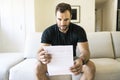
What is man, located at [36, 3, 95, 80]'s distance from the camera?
1.67 m

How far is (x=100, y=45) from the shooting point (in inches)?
103

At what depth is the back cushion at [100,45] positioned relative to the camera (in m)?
2.58

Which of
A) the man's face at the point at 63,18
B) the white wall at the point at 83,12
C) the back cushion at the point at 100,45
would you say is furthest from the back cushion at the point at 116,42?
the white wall at the point at 83,12

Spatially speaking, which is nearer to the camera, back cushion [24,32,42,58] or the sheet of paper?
the sheet of paper

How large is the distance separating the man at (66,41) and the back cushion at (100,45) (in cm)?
68

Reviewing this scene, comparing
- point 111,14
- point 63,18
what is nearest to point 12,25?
point 63,18

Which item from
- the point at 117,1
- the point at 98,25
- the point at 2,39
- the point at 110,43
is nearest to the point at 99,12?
the point at 98,25

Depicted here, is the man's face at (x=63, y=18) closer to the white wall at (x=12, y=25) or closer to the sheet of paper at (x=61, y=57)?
the sheet of paper at (x=61, y=57)

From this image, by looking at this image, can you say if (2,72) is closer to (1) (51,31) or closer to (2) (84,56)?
(1) (51,31)

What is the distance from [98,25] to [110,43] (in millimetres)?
7811

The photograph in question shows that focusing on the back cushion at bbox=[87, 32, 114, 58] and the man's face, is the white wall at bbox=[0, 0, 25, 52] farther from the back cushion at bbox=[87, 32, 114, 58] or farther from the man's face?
the man's face

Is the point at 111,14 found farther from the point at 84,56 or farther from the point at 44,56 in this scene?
the point at 44,56

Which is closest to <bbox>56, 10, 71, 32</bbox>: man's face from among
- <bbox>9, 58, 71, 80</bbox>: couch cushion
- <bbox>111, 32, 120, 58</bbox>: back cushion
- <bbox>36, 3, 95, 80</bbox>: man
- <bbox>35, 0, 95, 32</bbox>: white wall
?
<bbox>36, 3, 95, 80</bbox>: man

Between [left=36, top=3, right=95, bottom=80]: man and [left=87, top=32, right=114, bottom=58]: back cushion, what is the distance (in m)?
0.68
